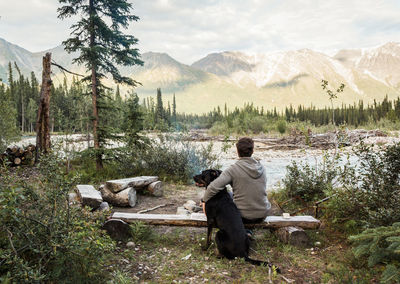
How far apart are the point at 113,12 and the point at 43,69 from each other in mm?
3093

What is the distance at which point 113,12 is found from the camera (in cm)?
888

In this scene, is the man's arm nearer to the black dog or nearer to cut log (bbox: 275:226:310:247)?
the black dog

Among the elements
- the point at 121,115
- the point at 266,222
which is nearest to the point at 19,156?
the point at 121,115

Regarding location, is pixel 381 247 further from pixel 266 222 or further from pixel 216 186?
pixel 216 186

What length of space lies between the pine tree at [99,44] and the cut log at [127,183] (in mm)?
2241

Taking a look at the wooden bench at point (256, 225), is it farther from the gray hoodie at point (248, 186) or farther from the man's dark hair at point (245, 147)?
the man's dark hair at point (245, 147)

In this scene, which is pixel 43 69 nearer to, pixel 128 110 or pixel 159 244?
pixel 128 110

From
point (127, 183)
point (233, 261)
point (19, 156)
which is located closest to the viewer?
point (233, 261)

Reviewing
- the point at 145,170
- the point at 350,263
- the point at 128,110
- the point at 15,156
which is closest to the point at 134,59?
the point at 128,110

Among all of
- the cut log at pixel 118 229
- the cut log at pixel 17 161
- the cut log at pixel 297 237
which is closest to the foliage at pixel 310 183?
the cut log at pixel 297 237

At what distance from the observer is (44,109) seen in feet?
29.1

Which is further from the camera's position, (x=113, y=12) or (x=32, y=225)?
(x=113, y=12)

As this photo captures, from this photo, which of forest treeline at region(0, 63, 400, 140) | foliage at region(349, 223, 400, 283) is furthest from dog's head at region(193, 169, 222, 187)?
forest treeline at region(0, 63, 400, 140)

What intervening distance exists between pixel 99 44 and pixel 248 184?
7.34m
